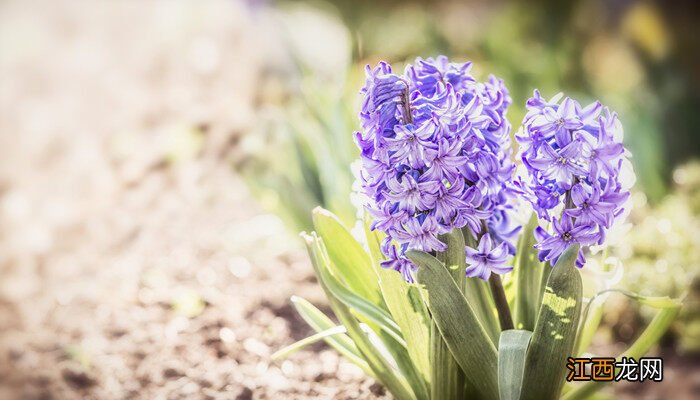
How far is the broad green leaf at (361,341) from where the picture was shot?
143 centimetres

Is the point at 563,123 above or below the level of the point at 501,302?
above

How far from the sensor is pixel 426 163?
48.4 inches

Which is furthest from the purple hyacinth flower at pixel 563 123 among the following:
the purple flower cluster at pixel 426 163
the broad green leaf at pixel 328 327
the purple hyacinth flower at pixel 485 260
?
the broad green leaf at pixel 328 327

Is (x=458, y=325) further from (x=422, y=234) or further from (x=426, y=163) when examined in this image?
(x=426, y=163)

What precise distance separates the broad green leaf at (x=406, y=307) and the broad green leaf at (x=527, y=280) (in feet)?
0.75

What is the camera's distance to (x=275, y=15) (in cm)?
404

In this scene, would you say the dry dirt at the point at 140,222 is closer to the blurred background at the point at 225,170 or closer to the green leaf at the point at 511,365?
the blurred background at the point at 225,170

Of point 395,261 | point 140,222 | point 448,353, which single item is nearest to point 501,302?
point 448,353

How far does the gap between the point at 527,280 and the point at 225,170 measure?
1.88m

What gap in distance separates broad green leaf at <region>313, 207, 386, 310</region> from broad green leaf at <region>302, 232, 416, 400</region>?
0.03m

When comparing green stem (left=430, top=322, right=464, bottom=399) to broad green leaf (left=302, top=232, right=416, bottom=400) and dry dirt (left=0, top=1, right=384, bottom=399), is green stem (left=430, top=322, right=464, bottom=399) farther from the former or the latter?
dry dirt (left=0, top=1, right=384, bottom=399)

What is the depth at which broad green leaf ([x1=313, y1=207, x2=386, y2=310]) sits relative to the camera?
1501mm

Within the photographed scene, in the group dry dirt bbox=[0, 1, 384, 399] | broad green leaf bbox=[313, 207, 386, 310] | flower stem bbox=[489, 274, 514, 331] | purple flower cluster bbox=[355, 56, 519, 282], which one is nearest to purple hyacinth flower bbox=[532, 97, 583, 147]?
purple flower cluster bbox=[355, 56, 519, 282]

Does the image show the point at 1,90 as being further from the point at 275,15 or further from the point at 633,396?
the point at 633,396
